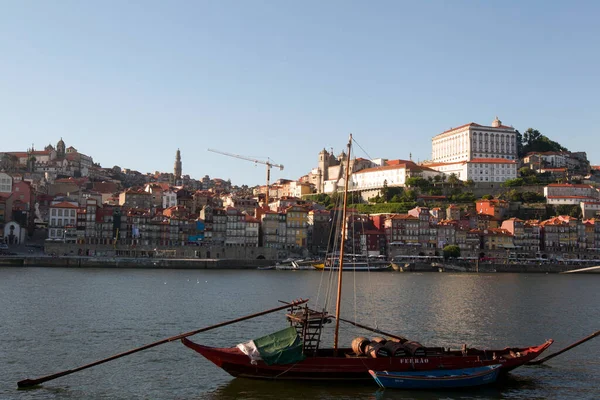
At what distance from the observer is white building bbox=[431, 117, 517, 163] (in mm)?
125812

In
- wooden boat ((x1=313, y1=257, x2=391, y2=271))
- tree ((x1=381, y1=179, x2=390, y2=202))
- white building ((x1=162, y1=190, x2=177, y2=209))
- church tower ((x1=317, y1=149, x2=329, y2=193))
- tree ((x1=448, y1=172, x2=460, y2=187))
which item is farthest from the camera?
church tower ((x1=317, y1=149, x2=329, y2=193))

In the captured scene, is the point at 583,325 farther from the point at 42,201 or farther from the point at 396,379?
the point at 42,201

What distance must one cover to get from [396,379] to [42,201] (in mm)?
93048

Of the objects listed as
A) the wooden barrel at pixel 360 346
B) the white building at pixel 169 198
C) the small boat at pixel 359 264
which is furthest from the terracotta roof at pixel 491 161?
the wooden barrel at pixel 360 346

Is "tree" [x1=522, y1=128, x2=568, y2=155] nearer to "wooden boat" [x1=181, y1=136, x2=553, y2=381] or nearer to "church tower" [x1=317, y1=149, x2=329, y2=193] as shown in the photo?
"church tower" [x1=317, y1=149, x2=329, y2=193]

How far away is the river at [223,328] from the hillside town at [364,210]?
70.3 ft

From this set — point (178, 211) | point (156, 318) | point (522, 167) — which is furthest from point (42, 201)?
point (522, 167)

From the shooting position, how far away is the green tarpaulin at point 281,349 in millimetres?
20000

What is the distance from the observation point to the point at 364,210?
109750 mm

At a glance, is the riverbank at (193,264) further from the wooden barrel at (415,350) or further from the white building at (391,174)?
the wooden barrel at (415,350)

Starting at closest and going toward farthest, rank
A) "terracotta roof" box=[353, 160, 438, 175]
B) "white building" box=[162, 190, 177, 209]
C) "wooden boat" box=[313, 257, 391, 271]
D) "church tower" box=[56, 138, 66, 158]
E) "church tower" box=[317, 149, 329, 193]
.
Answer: "wooden boat" box=[313, 257, 391, 271] < "white building" box=[162, 190, 177, 209] < "terracotta roof" box=[353, 160, 438, 175] < "church tower" box=[317, 149, 329, 193] < "church tower" box=[56, 138, 66, 158]

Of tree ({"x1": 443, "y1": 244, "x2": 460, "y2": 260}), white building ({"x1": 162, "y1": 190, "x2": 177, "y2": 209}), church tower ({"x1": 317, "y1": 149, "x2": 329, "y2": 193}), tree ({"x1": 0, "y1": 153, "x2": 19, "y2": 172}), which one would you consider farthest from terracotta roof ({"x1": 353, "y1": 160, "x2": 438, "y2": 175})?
tree ({"x1": 0, "y1": 153, "x2": 19, "y2": 172})

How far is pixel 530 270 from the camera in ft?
292

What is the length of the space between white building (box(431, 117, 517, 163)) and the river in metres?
66.1
